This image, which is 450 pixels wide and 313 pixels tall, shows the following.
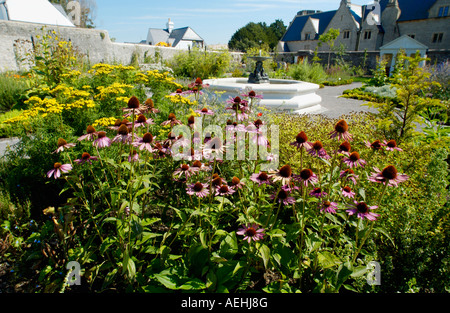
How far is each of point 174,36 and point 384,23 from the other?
29945 mm

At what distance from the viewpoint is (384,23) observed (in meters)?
30.2

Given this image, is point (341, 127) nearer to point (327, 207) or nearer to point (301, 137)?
point (301, 137)

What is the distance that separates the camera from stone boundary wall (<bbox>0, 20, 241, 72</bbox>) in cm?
1239

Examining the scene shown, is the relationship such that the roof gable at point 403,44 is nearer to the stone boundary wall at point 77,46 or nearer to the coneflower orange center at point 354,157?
the stone boundary wall at point 77,46

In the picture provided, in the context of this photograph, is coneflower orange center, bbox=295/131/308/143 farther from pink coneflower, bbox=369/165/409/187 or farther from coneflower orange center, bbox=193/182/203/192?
coneflower orange center, bbox=193/182/203/192

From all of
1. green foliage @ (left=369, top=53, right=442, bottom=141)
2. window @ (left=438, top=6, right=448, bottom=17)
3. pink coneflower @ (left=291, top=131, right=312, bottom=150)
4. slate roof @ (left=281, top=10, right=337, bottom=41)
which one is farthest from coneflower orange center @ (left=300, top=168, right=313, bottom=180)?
slate roof @ (left=281, top=10, right=337, bottom=41)

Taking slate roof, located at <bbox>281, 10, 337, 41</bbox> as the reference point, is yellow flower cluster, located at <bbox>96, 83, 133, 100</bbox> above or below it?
below

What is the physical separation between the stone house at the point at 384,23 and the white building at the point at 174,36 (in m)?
17.4

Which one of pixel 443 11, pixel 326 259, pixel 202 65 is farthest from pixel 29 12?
pixel 443 11

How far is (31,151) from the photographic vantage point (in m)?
2.81

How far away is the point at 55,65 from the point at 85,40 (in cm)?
1094

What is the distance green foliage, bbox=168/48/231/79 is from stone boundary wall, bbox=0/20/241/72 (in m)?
Result: 2.45

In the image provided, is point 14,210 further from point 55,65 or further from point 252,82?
point 252,82
